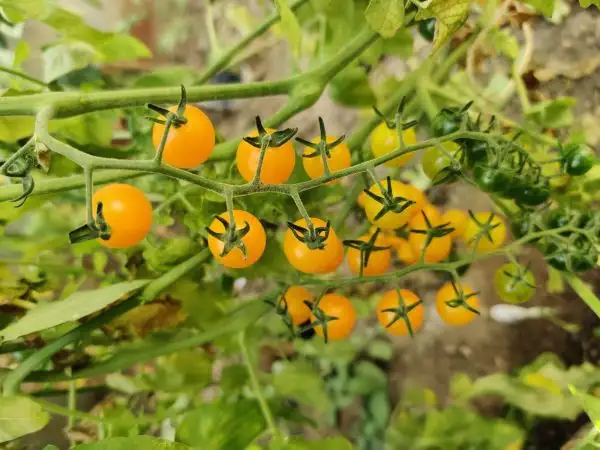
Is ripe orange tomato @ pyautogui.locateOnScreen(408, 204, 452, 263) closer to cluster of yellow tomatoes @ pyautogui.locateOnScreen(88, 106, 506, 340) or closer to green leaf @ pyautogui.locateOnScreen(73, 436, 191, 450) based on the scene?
cluster of yellow tomatoes @ pyautogui.locateOnScreen(88, 106, 506, 340)

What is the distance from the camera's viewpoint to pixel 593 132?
82 centimetres

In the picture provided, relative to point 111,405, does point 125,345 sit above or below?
above

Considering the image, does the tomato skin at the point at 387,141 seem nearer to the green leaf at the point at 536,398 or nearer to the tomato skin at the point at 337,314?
the tomato skin at the point at 337,314

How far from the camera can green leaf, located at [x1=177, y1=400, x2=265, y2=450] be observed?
0.57m

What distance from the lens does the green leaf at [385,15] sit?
0.46 metres

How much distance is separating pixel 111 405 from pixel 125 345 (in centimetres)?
24

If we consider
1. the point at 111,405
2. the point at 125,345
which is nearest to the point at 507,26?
the point at 125,345

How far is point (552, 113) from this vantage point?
0.66 m

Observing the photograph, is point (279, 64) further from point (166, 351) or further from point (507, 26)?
point (166, 351)

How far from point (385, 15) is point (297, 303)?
0.26m

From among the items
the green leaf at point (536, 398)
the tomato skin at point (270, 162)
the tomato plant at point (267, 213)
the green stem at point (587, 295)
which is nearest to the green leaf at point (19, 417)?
the tomato plant at point (267, 213)

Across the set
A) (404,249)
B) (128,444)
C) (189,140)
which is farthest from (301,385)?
(189,140)

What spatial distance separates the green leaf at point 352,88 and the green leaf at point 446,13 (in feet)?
0.62

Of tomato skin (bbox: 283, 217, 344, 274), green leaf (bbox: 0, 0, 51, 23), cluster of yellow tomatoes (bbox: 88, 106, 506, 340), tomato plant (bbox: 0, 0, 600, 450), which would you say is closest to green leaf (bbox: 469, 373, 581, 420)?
tomato plant (bbox: 0, 0, 600, 450)
